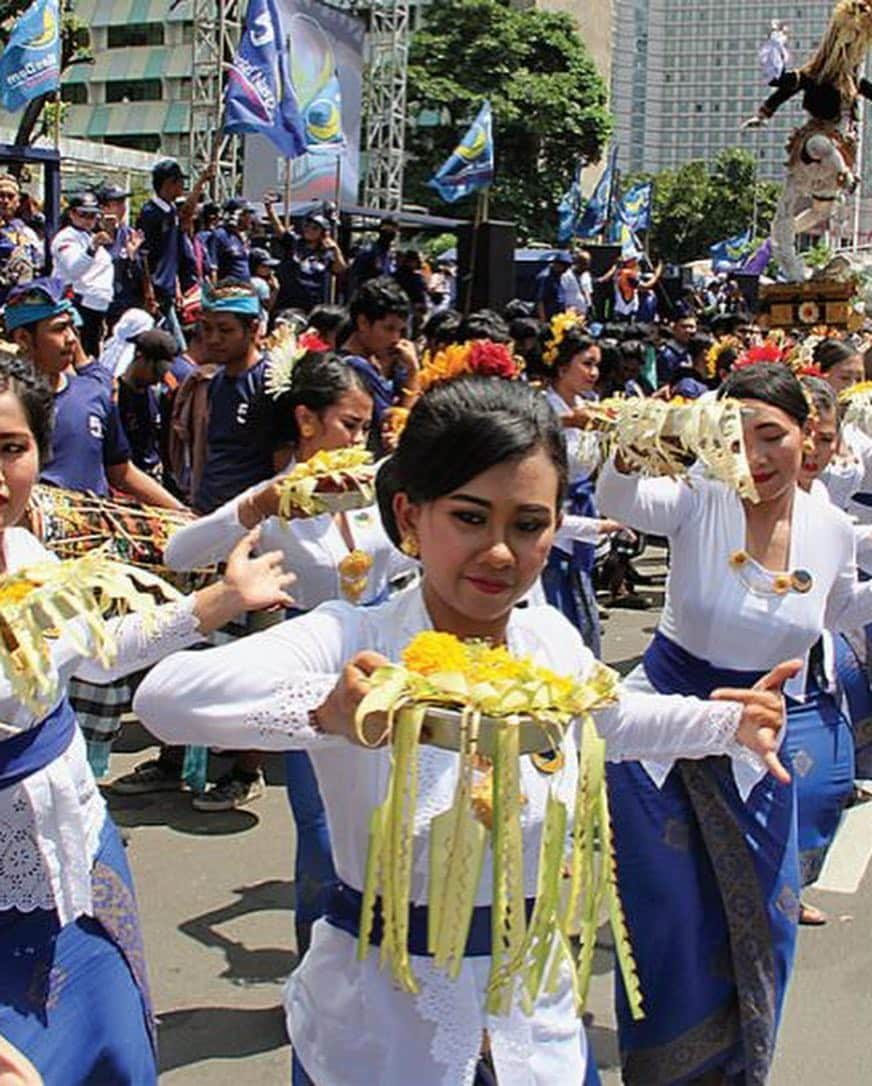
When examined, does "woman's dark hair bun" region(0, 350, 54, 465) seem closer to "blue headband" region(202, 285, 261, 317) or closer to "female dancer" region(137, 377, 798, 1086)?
"female dancer" region(137, 377, 798, 1086)

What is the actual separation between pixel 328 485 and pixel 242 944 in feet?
5.23

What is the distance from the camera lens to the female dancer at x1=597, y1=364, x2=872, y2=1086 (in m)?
3.09

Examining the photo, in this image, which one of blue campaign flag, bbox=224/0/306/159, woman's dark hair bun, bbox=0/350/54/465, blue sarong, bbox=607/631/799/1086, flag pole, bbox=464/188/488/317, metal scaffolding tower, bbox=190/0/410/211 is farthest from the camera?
metal scaffolding tower, bbox=190/0/410/211

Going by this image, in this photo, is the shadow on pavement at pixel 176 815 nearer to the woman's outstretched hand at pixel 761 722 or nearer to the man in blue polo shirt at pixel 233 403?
the man in blue polo shirt at pixel 233 403

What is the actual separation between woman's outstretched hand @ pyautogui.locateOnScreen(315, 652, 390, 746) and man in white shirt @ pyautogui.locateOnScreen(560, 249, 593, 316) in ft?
41.3

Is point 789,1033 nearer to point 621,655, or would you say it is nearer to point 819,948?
point 819,948

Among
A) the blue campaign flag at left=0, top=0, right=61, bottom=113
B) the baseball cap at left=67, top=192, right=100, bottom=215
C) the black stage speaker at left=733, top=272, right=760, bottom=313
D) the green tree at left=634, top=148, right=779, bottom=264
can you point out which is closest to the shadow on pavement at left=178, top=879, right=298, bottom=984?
the baseball cap at left=67, top=192, right=100, bottom=215

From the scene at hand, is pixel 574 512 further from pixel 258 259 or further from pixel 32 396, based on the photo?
pixel 258 259

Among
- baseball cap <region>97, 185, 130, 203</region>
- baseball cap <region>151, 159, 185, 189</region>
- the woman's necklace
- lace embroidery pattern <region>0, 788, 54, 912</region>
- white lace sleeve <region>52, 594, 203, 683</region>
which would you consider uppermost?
baseball cap <region>151, 159, 185, 189</region>

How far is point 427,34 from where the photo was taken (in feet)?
141

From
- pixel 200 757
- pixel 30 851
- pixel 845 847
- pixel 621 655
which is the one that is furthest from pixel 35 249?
pixel 30 851

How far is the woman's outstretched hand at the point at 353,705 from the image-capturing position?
1.75m

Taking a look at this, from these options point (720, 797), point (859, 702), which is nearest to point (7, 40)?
point (859, 702)

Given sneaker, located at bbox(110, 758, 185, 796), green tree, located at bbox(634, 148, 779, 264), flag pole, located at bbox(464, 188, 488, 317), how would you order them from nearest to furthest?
sneaker, located at bbox(110, 758, 185, 796) → flag pole, located at bbox(464, 188, 488, 317) → green tree, located at bbox(634, 148, 779, 264)
